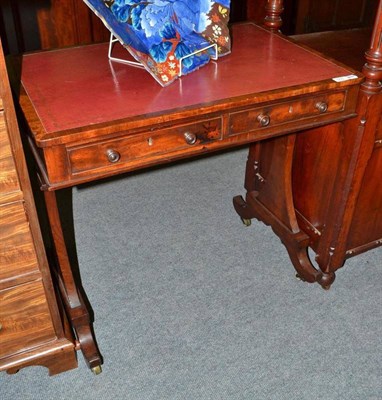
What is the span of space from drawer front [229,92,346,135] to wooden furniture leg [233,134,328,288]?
40cm

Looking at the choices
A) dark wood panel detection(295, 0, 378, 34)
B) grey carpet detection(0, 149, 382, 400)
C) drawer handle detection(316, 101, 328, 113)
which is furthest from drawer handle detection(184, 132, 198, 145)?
dark wood panel detection(295, 0, 378, 34)

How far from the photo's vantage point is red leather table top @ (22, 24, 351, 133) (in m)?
1.56

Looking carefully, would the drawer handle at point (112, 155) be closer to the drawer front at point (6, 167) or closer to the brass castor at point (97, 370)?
the drawer front at point (6, 167)

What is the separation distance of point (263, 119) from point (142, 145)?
432 millimetres

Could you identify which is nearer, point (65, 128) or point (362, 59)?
point (65, 128)

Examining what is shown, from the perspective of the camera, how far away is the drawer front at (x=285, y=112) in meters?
1.70

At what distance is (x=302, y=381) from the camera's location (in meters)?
1.96

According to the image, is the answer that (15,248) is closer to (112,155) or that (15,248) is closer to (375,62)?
(112,155)

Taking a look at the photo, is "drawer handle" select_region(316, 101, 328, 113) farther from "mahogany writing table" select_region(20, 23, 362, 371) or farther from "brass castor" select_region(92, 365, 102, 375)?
"brass castor" select_region(92, 365, 102, 375)

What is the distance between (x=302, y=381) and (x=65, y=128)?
4.28 feet

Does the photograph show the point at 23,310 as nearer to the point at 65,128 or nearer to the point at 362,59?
the point at 65,128

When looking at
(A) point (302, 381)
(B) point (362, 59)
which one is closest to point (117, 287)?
(A) point (302, 381)

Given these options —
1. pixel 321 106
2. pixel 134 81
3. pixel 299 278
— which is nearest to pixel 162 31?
pixel 134 81

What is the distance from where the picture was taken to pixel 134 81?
5.76 feet
